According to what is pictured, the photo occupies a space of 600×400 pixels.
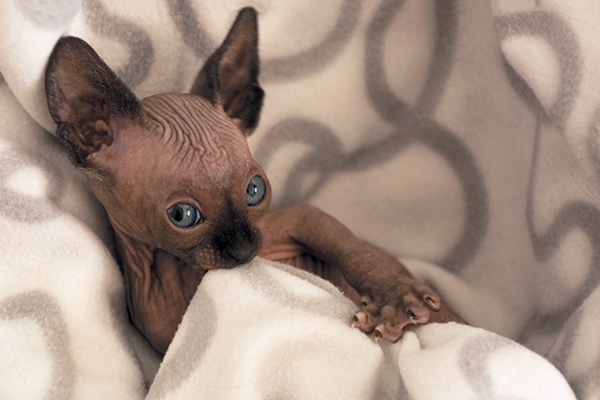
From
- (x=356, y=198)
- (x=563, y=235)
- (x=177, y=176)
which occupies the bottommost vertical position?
(x=356, y=198)

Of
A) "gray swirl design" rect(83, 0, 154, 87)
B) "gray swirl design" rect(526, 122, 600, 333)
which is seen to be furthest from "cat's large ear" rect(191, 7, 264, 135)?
"gray swirl design" rect(526, 122, 600, 333)

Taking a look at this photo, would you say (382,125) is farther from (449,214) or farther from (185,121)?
(185,121)

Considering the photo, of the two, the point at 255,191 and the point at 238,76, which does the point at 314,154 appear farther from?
the point at 255,191

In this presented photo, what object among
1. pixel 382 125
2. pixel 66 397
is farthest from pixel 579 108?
pixel 66 397

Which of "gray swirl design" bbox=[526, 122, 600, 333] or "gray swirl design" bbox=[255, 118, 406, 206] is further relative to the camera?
"gray swirl design" bbox=[255, 118, 406, 206]

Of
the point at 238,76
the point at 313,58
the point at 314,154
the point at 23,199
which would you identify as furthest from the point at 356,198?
the point at 23,199

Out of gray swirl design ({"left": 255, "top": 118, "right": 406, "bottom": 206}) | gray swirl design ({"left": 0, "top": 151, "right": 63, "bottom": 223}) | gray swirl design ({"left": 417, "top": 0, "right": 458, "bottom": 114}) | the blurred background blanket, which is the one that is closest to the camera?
the blurred background blanket

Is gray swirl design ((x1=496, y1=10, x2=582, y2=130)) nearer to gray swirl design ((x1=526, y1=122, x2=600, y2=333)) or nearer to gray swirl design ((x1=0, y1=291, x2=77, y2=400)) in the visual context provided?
gray swirl design ((x1=526, y1=122, x2=600, y2=333))
